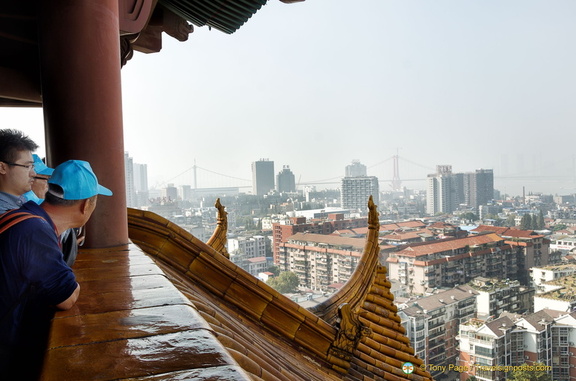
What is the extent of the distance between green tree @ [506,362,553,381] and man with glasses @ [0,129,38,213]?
1728 centimetres

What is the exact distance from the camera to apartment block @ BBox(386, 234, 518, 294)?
18562mm

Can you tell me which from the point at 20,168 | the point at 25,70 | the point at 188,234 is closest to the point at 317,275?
the point at 25,70

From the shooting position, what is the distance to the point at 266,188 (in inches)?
1079

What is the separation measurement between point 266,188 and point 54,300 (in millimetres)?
26030

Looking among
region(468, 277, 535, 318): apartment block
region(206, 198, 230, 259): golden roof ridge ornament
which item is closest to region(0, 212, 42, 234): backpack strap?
region(206, 198, 230, 259): golden roof ridge ornament

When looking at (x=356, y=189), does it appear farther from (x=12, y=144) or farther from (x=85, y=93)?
(x=12, y=144)

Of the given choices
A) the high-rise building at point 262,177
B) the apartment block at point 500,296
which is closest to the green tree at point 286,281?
the apartment block at point 500,296

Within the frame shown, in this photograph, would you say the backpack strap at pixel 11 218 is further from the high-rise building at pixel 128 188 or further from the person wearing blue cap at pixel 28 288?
the high-rise building at pixel 128 188

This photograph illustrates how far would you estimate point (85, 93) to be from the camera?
9.68 feet

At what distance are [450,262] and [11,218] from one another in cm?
1972

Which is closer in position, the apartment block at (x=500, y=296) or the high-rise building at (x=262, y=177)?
the apartment block at (x=500, y=296)

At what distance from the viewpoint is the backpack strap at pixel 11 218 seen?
4.40 feet

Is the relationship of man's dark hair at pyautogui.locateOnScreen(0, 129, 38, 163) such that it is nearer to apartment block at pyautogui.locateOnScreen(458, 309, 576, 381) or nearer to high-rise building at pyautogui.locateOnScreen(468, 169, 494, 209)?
apartment block at pyautogui.locateOnScreen(458, 309, 576, 381)

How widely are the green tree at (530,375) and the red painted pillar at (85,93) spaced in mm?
16556
